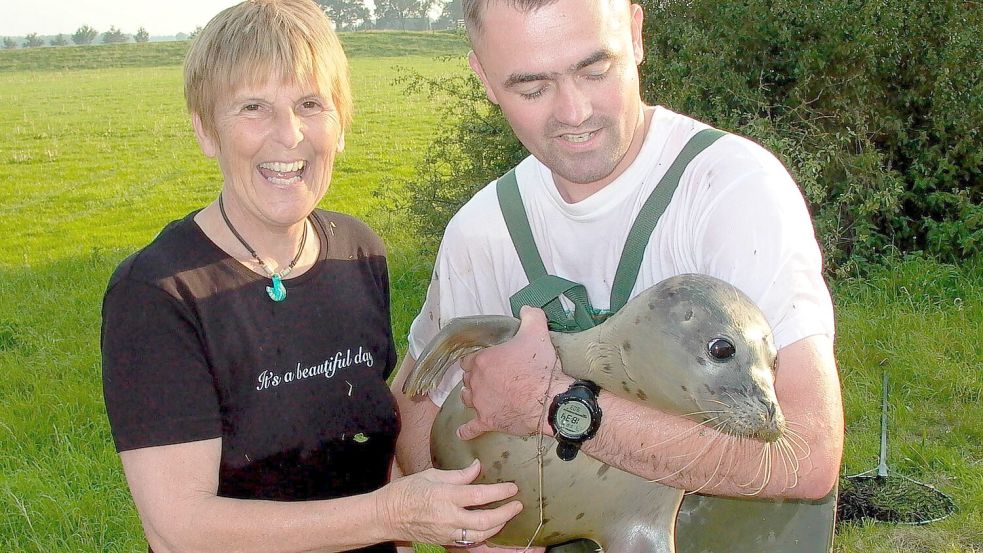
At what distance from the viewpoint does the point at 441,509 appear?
7.98 feet

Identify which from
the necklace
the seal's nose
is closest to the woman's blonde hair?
the necklace

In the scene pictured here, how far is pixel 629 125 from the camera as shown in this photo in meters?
2.70

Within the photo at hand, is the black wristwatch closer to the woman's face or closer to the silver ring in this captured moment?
the silver ring

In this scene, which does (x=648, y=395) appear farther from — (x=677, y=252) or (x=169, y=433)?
(x=169, y=433)

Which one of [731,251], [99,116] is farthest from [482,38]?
[99,116]

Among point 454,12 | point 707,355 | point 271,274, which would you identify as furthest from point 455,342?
point 454,12

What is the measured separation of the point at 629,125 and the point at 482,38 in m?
0.54

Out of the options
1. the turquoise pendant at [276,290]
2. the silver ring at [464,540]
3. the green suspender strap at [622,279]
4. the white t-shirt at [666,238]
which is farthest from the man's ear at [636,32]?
the silver ring at [464,540]

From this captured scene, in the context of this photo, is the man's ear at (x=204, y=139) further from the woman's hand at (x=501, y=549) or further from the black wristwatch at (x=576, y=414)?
the woman's hand at (x=501, y=549)

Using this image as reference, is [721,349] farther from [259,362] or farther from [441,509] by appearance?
[259,362]

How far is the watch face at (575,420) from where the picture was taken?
232 cm

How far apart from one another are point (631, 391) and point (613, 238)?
60cm

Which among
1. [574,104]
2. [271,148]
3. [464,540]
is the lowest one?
[464,540]

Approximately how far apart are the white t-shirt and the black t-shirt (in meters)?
0.33
